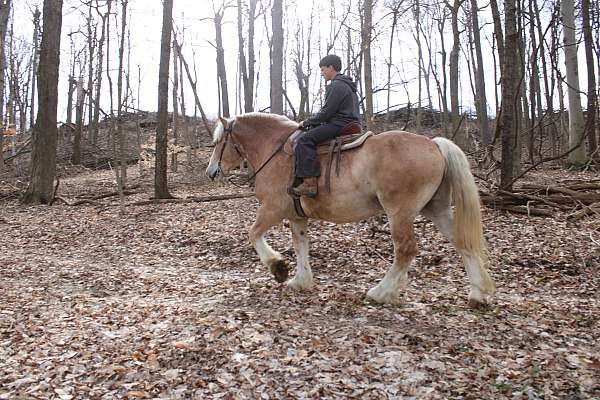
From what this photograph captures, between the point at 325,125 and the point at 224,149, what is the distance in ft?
5.54

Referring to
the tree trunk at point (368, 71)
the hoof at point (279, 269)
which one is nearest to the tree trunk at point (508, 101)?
the tree trunk at point (368, 71)

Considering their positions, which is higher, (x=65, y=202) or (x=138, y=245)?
(x=65, y=202)

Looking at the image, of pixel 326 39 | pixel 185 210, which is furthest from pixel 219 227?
pixel 326 39

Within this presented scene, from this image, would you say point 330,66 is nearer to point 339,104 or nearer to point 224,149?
point 339,104

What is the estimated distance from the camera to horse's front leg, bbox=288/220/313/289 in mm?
6801

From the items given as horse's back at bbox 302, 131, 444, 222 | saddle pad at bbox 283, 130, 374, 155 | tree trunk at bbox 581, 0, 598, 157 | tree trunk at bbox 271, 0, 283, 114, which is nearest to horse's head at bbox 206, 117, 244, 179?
saddle pad at bbox 283, 130, 374, 155

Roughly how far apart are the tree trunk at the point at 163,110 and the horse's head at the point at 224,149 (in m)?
8.01

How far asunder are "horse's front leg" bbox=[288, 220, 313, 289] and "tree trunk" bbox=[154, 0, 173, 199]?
8905 mm

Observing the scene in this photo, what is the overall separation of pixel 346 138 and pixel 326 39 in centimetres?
3475

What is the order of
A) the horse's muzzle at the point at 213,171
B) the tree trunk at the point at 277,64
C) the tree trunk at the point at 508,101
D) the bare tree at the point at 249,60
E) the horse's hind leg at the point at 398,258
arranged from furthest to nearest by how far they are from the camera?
the bare tree at the point at 249,60, the tree trunk at the point at 277,64, the tree trunk at the point at 508,101, the horse's muzzle at the point at 213,171, the horse's hind leg at the point at 398,258

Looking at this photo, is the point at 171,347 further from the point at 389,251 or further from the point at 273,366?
the point at 389,251

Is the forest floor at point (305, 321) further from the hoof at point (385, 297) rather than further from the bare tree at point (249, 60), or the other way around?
the bare tree at point (249, 60)

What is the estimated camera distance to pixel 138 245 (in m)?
10.5

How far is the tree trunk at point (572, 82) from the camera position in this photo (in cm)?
1605
